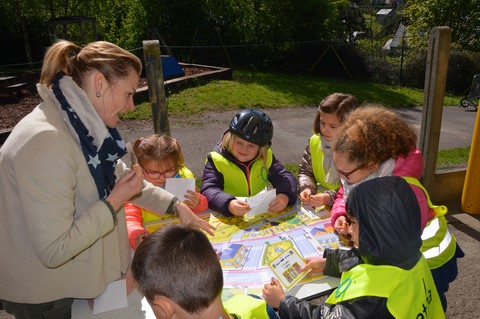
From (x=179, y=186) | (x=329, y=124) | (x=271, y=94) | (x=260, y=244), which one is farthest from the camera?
(x=271, y=94)

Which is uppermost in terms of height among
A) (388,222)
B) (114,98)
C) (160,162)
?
(114,98)

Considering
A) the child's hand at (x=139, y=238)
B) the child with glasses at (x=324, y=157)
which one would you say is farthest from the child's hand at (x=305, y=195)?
the child's hand at (x=139, y=238)

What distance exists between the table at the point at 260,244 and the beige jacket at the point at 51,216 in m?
0.22

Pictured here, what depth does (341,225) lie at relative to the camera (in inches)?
101

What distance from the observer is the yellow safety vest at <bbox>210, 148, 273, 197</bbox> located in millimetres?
3172

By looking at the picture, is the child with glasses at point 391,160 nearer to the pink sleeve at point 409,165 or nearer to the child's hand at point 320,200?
the pink sleeve at point 409,165

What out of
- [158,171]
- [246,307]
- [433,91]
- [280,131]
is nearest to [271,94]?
[280,131]

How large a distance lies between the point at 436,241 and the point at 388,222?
2.96 ft

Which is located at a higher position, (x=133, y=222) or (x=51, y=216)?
(x=51, y=216)

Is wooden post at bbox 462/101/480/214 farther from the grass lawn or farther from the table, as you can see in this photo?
the table

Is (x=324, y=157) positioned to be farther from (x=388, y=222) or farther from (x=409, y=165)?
(x=388, y=222)

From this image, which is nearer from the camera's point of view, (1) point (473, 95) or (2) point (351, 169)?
(2) point (351, 169)

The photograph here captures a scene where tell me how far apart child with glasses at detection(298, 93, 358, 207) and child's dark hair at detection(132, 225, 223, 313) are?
5.29 ft

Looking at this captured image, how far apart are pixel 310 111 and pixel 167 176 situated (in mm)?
8318
